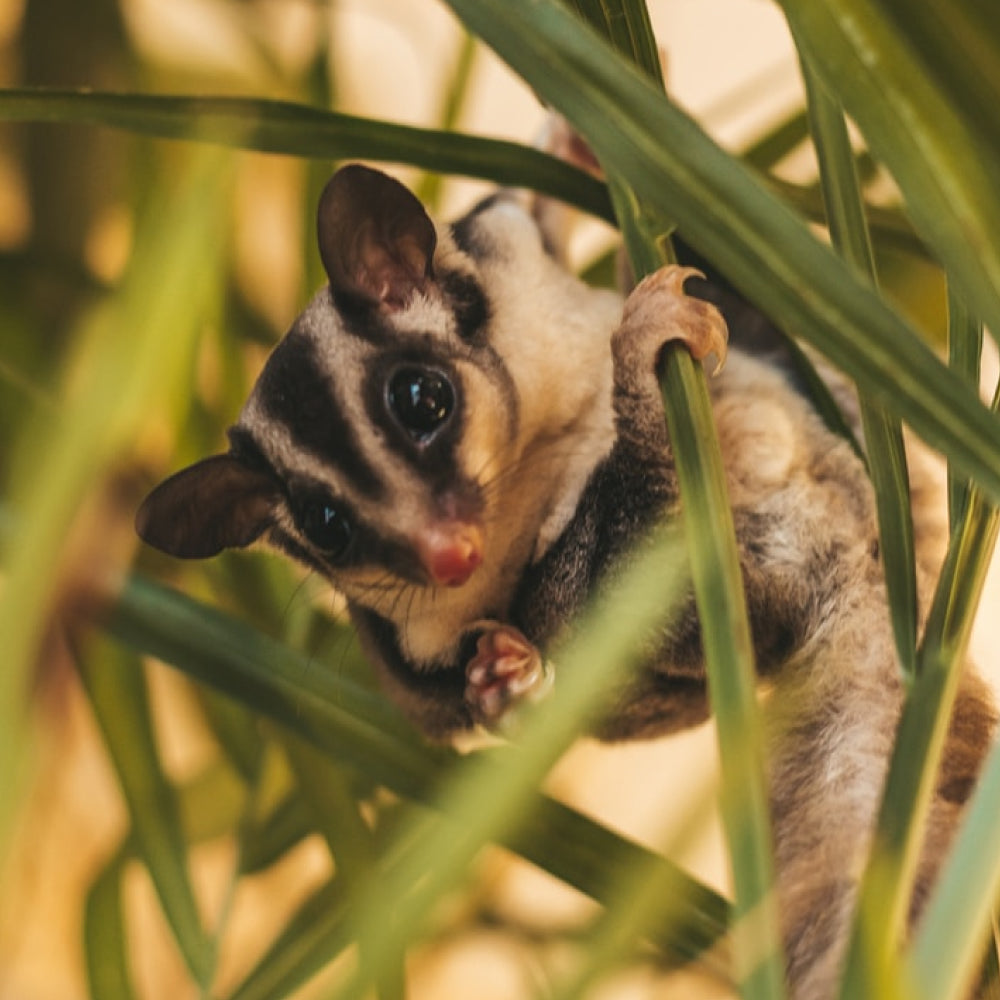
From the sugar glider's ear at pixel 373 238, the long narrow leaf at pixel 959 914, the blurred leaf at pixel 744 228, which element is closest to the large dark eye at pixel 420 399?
the sugar glider's ear at pixel 373 238

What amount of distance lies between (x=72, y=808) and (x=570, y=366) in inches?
77.5

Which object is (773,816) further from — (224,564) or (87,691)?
(224,564)

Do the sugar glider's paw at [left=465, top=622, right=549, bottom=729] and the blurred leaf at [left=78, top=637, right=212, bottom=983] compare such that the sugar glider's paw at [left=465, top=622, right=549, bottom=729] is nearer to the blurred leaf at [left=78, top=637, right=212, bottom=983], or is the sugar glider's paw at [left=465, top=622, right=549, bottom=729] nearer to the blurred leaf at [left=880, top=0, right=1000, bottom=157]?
the blurred leaf at [left=78, top=637, right=212, bottom=983]

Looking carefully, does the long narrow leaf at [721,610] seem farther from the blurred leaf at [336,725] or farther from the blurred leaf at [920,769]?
the blurred leaf at [336,725]

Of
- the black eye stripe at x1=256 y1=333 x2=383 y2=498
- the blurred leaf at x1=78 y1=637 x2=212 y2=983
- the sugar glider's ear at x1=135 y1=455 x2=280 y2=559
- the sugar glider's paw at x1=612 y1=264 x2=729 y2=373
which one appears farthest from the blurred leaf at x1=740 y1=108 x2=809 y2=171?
the blurred leaf at x1=78 y1=637 x2=212 y2=983

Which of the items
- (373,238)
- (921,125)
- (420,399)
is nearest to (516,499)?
(420,399)

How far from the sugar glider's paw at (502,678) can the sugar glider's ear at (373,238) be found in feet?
1.38

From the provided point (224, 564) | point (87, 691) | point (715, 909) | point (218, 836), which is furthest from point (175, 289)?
point (218, 836)

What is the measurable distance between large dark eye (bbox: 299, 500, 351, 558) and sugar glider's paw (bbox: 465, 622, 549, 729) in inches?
7.8

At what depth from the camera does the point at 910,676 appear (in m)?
0.87

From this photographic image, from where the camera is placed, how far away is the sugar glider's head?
1.36 metres

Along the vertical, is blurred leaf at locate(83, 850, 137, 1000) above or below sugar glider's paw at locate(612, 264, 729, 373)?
below

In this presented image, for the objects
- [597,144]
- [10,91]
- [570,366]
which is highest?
[570,366]

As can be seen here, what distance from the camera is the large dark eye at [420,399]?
1.40 m
